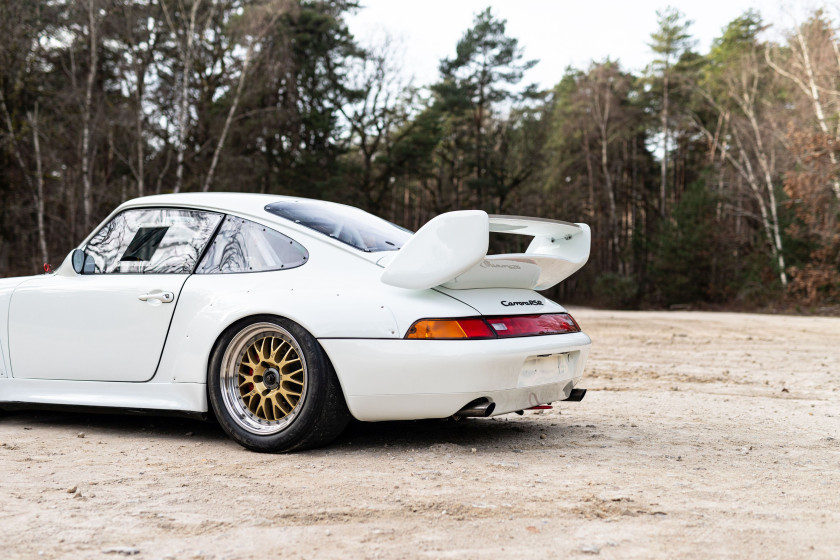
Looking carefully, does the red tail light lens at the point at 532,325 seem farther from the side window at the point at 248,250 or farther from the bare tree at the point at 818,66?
the bare tree at the point at 818,66

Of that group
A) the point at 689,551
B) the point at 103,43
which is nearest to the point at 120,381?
the point at 689,551

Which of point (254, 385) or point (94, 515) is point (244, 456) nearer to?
point (254, 385)

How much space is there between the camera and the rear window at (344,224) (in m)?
4.54

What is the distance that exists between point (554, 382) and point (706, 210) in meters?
33.9

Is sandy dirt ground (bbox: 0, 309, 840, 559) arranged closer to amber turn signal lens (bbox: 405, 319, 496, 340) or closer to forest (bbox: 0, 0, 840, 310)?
amber turn signal lens (bbox: 405, 319, 496, 340)

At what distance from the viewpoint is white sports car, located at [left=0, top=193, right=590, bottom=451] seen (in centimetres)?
401

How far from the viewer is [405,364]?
3961 millimetres

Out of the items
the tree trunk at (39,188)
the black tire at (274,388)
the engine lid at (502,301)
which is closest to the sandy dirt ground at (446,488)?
the black tire at (274,388)

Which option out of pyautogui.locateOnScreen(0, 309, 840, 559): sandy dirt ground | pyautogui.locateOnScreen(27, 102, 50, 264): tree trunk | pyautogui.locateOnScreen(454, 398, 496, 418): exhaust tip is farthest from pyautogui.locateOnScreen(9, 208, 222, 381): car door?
pyautogui.locateOnScreen(27, 102, 50, 264): tree trunk

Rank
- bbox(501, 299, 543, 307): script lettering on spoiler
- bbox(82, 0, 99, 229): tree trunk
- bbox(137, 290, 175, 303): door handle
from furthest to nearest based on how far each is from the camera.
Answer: bbox(82, 0, 99, 229): tree trunk → bbox(137, 290, 175, 303): door handle → bbox(501, 299, 543, 307): script lettering on spoiler

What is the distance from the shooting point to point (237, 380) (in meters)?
4.31

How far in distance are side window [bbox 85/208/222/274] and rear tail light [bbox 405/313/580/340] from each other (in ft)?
4.98

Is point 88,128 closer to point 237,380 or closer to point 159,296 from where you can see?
point 159,296

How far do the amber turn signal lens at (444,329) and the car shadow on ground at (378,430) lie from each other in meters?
0.79
